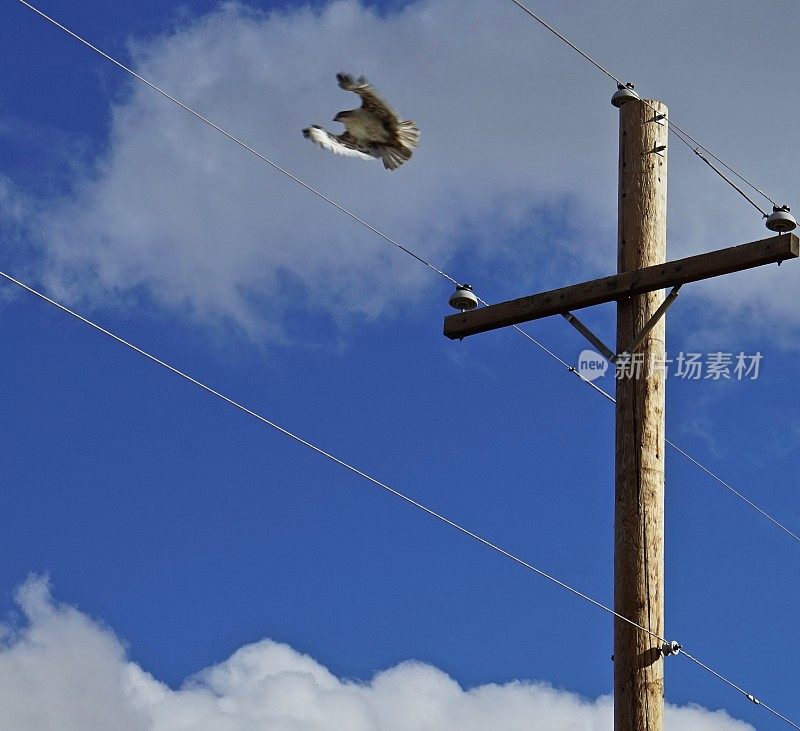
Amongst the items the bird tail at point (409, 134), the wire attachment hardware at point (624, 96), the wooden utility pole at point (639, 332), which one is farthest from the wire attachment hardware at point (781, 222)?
the bird tail at point (409, 134)

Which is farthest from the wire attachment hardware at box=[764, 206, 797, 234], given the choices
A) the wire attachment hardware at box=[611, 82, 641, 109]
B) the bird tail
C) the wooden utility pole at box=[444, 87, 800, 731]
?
the bird tail

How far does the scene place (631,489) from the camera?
796 cm

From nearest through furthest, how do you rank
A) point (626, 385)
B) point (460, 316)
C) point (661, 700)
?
1. point (661, 700)
2. point (626, 385)
3. point (460, 316)

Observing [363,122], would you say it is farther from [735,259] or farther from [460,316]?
[735,259]

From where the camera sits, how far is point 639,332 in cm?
823

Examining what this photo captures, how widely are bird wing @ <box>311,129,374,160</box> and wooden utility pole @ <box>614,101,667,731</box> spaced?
157 centimetres

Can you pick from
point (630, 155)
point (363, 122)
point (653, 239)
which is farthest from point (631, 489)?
point (363, 122)

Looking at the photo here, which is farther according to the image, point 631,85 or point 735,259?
point 631,85

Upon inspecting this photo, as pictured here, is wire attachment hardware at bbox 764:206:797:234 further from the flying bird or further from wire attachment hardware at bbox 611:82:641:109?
the flying bird

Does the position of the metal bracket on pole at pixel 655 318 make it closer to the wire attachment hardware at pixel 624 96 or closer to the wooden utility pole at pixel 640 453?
the wooden utility pole at pixel 640 453

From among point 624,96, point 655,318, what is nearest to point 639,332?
point 655,318

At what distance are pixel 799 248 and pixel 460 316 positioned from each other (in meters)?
1.93

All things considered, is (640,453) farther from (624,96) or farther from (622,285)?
(624,96)

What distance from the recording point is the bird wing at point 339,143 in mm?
9133
